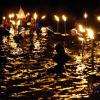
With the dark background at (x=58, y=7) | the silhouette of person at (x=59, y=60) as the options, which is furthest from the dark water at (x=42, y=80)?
the dark background at (x=58, y=7)

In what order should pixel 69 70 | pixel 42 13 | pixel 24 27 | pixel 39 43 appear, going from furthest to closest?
1. pixel 42 13
2. pixel 24 27
3. pixel 39 43
4. pixel 69 70

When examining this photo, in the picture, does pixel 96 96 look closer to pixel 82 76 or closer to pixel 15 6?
pixel 82 76

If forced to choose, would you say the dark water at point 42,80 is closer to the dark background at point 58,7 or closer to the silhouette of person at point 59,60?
the silhouette of person at point 59,60

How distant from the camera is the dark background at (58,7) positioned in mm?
64275

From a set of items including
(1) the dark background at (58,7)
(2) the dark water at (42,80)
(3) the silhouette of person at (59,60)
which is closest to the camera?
(2) the dark water at (42,80)

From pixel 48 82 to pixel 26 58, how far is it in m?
6.77

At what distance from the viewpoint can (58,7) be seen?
233 ft

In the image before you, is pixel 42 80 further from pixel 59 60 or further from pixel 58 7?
pixel 58 7

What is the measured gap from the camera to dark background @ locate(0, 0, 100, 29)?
64.3 metres

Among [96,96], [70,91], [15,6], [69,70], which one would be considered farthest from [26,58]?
[15,6]

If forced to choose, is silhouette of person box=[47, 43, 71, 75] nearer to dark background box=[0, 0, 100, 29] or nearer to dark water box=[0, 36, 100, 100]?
dark water box=[0, 36, 100, 100]

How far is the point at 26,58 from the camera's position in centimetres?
3125

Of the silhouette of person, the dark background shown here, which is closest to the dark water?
the silhouette of person

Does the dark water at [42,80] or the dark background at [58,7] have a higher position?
the dark background at [58,7]
